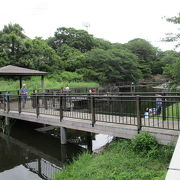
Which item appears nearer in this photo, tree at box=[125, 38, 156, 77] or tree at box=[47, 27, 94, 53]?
tree at box=[47, 27, 94, 53]

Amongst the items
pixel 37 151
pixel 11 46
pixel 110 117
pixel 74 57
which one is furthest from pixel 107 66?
pixel 37 151

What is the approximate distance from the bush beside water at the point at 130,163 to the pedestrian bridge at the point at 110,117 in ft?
1.06

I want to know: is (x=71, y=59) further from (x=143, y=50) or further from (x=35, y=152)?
(x=35, y=152)

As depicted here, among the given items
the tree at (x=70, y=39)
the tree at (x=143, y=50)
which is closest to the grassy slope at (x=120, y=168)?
the tree at (x=70, y=39)

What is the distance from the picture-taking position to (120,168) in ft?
14.2

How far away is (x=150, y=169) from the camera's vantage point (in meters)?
4.21

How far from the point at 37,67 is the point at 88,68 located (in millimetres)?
9426

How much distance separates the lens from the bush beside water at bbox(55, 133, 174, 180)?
4043 mm

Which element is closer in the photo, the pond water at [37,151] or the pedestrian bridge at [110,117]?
the pedestrian bridge at [110,117]

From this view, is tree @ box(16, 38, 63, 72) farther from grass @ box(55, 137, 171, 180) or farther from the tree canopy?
grass @ box(55, 137, 171, 180)

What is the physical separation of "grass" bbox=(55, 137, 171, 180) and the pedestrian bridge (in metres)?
0.52

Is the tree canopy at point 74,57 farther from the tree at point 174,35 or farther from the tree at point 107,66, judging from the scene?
the tree at point 174,35

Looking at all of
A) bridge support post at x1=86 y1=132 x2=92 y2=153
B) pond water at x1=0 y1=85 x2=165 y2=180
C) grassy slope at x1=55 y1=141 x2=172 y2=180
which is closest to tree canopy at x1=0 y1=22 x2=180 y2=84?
bridge support post at x1=86 y1=132 x2=92 y2=153

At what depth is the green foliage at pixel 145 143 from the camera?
495cm
